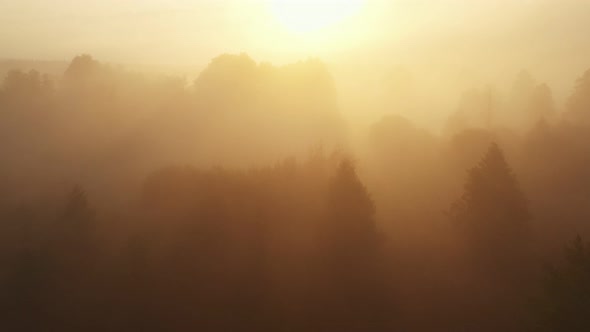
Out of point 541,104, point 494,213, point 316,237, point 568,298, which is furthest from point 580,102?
point 568,298

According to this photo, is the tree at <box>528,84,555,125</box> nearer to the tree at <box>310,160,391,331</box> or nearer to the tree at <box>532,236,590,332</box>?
the tree at <box>310,160,391,331</box>

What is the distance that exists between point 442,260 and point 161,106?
93.6 ft

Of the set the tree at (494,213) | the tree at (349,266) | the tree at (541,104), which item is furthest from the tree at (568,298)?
the tree at (541,104)

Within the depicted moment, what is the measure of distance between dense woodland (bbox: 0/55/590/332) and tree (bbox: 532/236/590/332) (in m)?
0.04

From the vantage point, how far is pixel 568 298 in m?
13.7

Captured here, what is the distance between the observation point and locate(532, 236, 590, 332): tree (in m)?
13.4

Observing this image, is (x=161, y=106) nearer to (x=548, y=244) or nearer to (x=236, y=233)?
(x=236, y=233)

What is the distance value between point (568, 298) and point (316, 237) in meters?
12.0

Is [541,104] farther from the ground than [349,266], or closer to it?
farther from the ground

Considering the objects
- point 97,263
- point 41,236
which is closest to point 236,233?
point 97,263

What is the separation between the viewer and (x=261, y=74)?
155ft

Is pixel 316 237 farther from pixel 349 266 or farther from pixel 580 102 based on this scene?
pixel 580 102

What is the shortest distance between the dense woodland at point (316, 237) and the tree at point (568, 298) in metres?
→ 0.04

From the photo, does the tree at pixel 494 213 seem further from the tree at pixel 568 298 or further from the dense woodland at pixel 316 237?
the tree at pixel 568 298
